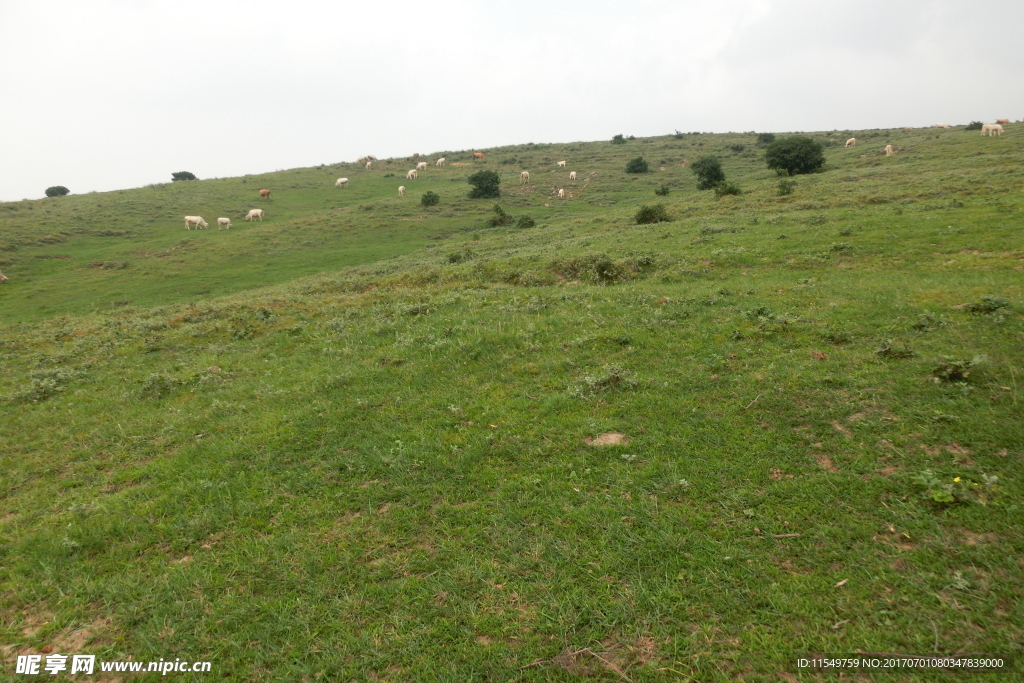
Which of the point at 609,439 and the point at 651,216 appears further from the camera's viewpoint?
the point at 651,216

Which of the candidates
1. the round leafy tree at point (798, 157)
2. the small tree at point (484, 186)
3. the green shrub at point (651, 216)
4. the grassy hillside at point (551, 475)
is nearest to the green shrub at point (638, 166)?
the round leafy tree at point (798, 157)

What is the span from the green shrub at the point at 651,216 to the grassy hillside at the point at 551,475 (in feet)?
43.3

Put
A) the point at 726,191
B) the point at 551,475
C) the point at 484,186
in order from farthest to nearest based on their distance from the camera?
the point at 484,186 < the point at 726,191 < the point at 551,475

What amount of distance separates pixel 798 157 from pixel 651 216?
23.6 m

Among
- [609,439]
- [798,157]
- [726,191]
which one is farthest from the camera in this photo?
[798,157]

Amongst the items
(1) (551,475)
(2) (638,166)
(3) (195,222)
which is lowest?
(1) (551,475)

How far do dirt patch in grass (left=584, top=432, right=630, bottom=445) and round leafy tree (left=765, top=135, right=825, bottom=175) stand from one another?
4689cm

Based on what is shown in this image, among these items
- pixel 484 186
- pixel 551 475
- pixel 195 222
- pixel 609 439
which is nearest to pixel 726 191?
pixel 484 186

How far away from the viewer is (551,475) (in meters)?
7.43

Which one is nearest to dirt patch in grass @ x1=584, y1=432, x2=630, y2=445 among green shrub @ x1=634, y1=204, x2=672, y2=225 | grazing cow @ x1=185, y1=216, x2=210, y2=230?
green shrub @ x1=634, y1=204, x2=672, y2=225

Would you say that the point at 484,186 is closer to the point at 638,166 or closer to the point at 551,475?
the point at 638,166

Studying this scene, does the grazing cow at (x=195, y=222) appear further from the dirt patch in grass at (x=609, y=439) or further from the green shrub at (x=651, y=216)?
the dirt patch in grass at (x=609, y=439)

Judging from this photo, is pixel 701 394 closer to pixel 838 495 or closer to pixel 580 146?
pixel 838 495

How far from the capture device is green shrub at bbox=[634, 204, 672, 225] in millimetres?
31359
